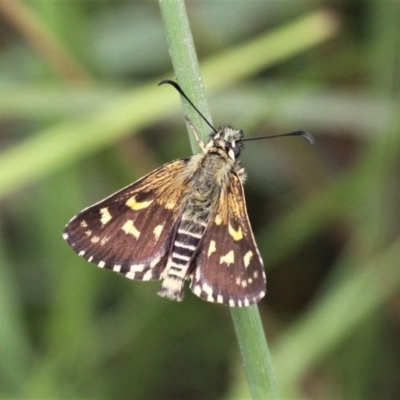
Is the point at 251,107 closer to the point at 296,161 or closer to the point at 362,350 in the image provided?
the point at 296,161

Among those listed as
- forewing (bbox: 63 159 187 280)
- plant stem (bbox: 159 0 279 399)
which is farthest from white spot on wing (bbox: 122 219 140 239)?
plant stem (bbox: 159 0 279 399)

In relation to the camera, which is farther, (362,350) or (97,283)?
(97,283)

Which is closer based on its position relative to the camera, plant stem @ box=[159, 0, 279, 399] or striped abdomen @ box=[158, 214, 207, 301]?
plant stem @ box=[159, 0, 279, 399]

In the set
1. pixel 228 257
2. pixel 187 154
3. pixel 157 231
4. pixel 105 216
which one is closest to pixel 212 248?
pixel 228 257

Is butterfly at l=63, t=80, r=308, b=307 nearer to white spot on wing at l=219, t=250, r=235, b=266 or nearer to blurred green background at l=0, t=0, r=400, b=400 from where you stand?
white spot on wing at l=219, t=250, r=235, b=266

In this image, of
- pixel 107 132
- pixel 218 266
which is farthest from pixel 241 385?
pixel 107 132

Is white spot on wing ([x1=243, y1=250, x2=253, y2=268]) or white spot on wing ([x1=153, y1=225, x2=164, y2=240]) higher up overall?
white spot on wing ([x1=153, y1=225, x2=164, y2=240])
